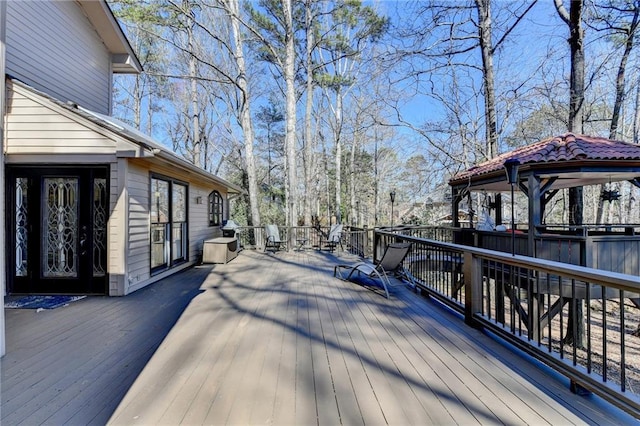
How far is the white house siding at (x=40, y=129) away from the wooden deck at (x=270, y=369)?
2.28 metres

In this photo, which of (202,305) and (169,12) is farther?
(169,12)

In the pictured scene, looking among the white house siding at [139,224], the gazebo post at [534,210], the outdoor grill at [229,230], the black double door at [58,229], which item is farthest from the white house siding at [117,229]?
the gazebo post at [534,210]

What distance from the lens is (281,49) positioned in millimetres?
13250

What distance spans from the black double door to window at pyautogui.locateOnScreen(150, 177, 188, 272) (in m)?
0.93

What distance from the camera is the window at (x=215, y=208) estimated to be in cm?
897

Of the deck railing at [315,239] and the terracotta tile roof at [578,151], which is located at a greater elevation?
the terracotta tile roof at [578,151]

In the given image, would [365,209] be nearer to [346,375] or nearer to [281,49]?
[281,49]

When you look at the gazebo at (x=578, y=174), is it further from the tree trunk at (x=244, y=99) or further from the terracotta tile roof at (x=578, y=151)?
the tree trunk at (x=244, y=99)

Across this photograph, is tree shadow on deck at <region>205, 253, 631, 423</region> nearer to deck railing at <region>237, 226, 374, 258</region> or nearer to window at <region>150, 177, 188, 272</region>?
window at <region>150, 177, 188, 272</region>

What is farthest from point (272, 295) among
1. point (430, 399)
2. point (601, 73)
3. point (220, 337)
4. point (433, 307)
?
point (601, 73)

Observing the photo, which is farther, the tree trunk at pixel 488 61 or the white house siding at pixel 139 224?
the tree trunk at pixel 488 61

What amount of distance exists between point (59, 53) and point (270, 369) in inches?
265

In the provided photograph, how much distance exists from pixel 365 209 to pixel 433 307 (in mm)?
22877

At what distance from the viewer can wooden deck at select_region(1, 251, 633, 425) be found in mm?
1811
